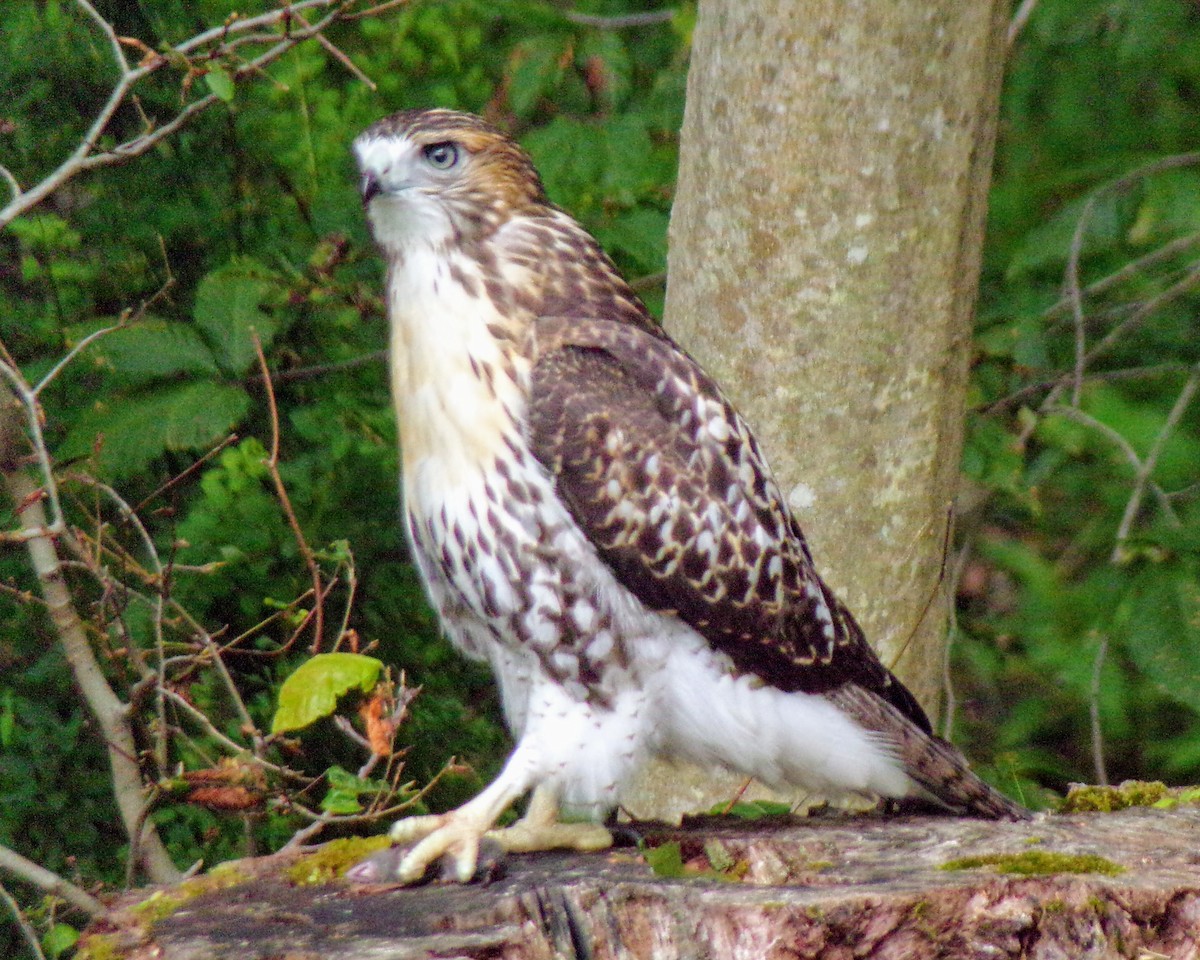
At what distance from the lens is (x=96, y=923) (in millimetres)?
2441

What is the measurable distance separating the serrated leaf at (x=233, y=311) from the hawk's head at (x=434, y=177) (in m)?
0.67

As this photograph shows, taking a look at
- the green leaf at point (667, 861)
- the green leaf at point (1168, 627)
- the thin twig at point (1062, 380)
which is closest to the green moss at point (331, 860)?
the green leaf at point (667, 861)

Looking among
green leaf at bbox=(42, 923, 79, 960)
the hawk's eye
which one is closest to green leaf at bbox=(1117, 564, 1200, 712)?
the hawk's eye

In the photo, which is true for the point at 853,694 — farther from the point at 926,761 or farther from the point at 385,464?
the point at 385,464

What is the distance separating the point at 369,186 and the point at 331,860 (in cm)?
122

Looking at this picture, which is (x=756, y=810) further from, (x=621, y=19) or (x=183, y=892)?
(x=621, y=19)

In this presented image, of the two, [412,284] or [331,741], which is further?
[331,741]

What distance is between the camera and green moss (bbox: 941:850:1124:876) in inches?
100

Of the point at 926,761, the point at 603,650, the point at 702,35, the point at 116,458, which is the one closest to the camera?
the point at 603,650

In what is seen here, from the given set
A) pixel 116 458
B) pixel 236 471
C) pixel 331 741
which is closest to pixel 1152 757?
pixel 331 741

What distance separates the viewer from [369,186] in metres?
2.99

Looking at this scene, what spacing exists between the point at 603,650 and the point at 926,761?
2.41ft

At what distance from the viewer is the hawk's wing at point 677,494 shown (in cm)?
288

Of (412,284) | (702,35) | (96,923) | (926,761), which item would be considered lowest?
(926,761)
